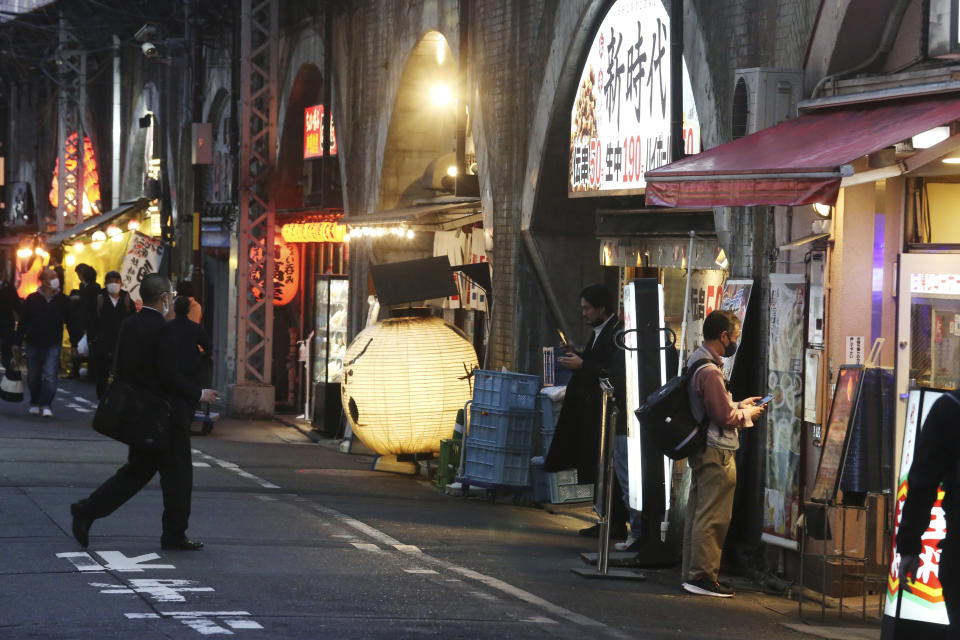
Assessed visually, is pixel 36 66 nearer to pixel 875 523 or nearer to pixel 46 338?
pixel 46 338

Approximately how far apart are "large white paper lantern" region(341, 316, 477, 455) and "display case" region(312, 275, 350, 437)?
172 inches

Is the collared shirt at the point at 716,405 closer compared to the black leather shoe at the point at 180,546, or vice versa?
the collared shirt at the point at 716,405

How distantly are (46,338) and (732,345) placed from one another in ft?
41.7

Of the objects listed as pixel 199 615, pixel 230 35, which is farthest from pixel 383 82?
pixel 199 615

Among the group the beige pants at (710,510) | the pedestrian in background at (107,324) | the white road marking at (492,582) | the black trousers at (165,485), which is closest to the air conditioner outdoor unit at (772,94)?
the beige pants at (710,510)

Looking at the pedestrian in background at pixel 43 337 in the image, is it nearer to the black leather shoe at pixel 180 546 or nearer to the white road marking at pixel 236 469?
the white road marking at pixel 236 469

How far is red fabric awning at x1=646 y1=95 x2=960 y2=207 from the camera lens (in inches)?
347

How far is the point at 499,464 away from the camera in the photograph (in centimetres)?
1405

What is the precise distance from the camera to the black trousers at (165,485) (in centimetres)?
1019

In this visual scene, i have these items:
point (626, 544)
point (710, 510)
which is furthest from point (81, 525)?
point (710, 510)

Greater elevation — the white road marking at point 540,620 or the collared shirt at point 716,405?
the collared shirt at point 716,405

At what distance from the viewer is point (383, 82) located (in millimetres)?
20594

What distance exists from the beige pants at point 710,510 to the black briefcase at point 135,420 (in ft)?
11.2

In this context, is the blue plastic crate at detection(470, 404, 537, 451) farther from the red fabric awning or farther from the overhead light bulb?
the overhead light bulb
